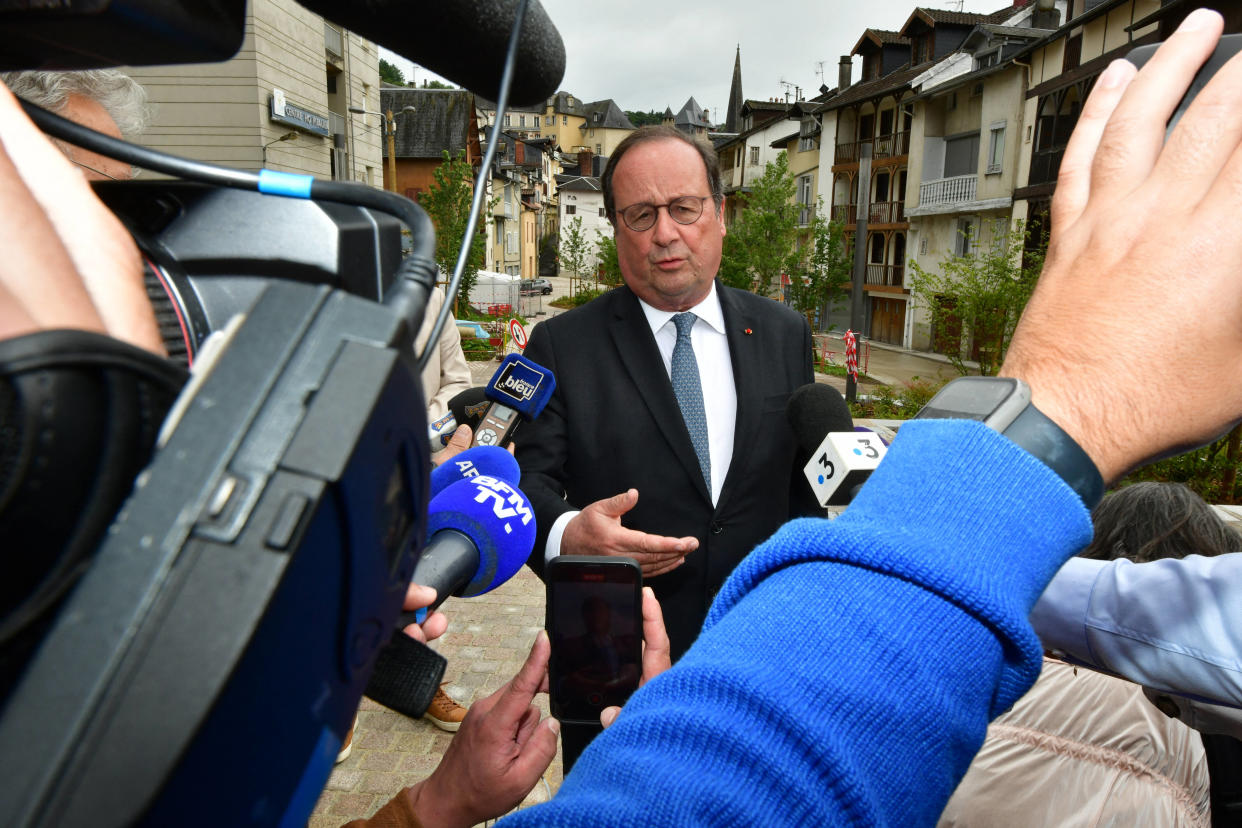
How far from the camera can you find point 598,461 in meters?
2.95

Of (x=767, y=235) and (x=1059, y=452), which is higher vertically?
(x=767, y=235)

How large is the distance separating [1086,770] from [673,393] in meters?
1.62

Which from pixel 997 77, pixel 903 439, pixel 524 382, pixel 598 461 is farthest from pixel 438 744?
pixel 997 77

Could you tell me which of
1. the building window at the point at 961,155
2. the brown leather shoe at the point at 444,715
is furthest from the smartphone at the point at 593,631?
the building window at the point at 961,155

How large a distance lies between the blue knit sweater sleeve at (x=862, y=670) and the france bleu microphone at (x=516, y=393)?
1611 millimetres

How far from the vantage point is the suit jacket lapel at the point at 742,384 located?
9.38 feet

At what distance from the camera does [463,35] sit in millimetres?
745

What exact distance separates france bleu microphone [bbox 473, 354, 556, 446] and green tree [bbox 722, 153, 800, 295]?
30.5m

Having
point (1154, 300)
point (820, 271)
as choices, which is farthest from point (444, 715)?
point (820, 271)

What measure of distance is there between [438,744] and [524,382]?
2.67 metres

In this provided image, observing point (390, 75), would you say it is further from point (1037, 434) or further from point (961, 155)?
point (1037, 434)

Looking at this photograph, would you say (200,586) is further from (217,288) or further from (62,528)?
(217,288)

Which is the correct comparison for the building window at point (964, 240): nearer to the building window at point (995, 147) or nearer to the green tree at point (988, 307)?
the building window at point (995, 147)

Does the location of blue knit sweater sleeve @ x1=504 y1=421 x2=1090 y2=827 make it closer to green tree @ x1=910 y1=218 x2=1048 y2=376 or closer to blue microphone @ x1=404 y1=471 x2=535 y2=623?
blue microphone @ x1=404 y1=471 x2=535 y2=623
